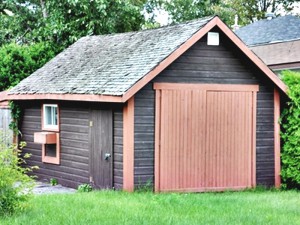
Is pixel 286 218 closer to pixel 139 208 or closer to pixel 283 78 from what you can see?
pixel 139 208

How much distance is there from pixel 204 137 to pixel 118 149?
198cm

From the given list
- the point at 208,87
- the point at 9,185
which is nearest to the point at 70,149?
the point at 208,87

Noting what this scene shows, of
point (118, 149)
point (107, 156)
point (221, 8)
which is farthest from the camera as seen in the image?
point (221, 8)

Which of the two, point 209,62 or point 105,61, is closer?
point 209,62

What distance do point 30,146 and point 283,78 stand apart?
6.89 metres

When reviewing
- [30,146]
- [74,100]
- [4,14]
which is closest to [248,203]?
[74,100]

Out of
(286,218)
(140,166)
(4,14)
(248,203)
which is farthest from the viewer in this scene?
(4,14)

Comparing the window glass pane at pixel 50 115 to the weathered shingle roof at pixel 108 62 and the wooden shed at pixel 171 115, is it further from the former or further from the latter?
the weathered shingle roof at pixel 108 62

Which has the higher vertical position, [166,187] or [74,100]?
[74,100]

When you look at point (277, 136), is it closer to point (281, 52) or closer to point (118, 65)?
point (118, 65)

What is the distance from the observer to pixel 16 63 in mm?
21984

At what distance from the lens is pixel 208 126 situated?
587 inches

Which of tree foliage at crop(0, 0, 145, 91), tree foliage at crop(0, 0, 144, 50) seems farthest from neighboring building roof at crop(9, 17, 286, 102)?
tree foliage at crop(0, 0, 144, 50)

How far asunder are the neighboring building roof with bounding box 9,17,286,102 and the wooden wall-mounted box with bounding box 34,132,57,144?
93 centimetres
